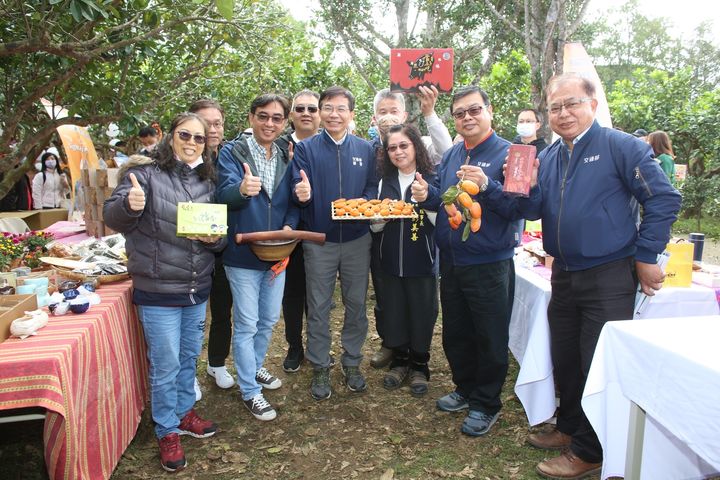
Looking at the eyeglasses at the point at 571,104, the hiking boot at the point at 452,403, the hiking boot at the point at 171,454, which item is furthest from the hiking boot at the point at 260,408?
the eyeglasses at the point at 571,104

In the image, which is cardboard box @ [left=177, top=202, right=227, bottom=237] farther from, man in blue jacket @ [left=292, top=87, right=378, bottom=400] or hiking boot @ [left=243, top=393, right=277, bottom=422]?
hiking boot @ [left=243, top=393, right=277, bottom=422]

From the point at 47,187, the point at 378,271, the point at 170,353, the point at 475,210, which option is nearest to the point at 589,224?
the point at 475,210

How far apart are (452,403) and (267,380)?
1468mm

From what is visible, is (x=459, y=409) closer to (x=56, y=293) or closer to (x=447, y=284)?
(x=447, y=284)

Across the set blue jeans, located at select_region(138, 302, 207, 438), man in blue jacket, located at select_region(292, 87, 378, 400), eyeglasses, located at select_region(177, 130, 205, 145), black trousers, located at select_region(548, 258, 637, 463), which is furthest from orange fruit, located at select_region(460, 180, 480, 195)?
blue jeans, located at select_region(138, 302, 207, 438)

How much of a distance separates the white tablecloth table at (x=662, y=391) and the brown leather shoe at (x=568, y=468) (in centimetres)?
37

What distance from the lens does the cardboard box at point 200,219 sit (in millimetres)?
2689

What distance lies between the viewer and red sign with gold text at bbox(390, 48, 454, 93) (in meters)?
3.63

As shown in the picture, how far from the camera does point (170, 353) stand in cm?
287

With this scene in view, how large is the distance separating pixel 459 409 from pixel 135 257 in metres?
2.43

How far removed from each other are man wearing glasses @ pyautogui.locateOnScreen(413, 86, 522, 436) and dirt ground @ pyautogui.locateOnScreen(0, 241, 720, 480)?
0.24 metres

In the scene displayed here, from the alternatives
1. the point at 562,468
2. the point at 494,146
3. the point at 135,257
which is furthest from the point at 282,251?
the point at 562,468

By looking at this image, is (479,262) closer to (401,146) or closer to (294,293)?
(401,146)

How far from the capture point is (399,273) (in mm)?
3646
